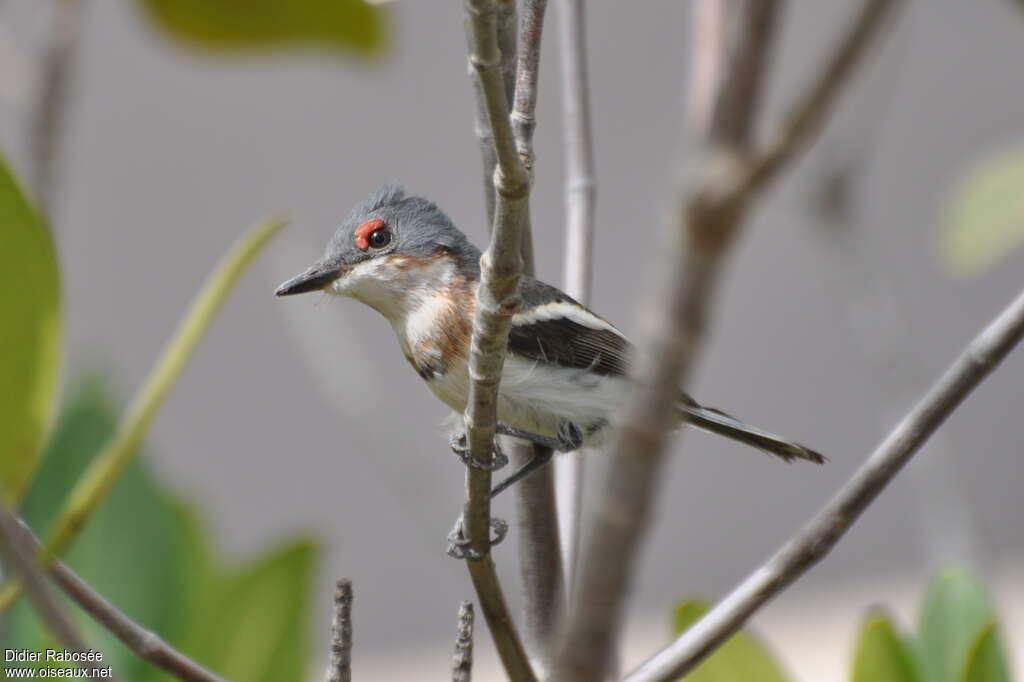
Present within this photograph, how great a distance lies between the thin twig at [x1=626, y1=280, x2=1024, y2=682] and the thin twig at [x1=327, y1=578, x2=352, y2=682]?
0.25 meters

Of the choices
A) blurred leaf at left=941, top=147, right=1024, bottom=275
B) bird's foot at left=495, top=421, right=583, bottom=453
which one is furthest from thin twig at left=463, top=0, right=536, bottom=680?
blurred leaf at left=941, top=147, right=1024, bottom=275

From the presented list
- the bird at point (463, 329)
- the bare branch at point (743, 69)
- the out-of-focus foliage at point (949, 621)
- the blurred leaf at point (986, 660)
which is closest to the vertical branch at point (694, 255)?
the bare branch at point (743, 69)

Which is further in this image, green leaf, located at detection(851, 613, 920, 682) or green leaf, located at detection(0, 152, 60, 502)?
green leaf, located at detection(851, 613, 920, 682)

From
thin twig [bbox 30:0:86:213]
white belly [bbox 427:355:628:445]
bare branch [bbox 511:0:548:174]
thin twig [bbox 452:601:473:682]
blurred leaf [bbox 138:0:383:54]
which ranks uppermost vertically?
bare branch [bbox 511:0:548:174]

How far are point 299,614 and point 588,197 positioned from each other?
0.67m

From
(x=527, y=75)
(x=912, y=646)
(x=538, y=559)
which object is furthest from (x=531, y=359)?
(x=527, y=75)

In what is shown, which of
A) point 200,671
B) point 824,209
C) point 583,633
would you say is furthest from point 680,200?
point 824,209

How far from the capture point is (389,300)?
6.13ft

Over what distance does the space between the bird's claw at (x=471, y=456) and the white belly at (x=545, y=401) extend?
281mm

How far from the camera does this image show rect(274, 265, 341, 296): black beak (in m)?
→ 1.77

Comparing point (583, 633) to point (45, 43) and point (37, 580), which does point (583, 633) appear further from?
point (45, 43)

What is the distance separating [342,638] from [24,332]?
0.37 meters

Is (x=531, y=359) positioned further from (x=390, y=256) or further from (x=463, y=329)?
(x=390, y=256)

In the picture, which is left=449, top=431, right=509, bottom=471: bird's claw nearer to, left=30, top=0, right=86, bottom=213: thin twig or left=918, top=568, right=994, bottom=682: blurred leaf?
left=918, top=568, right=994, bottom=682: blurred leaf
